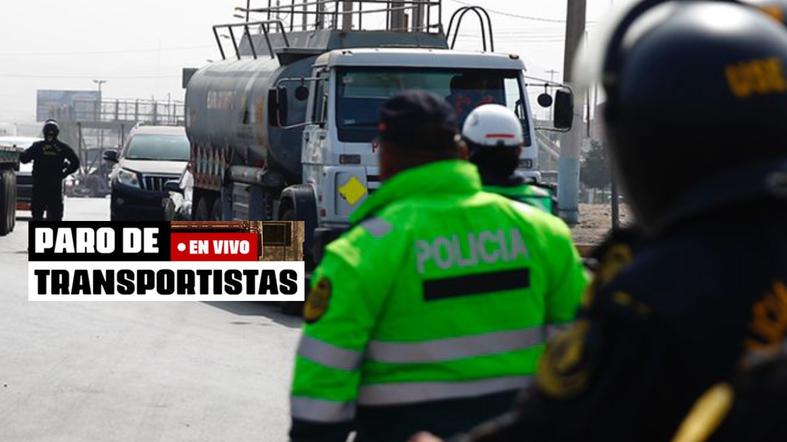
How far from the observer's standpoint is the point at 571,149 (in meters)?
30.8

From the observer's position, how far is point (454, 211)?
4199mm

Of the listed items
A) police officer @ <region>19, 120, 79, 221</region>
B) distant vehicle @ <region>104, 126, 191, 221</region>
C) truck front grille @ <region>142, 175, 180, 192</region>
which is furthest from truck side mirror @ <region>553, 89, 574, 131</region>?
truck front grille @ <region>142, 175, 180, 192</region>

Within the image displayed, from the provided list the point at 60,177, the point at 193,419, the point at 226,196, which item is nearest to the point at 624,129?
the point at 193,419

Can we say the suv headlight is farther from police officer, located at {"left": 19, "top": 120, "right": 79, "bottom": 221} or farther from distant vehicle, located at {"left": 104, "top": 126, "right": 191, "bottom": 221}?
police officer, located at {"left": 19, "top": 120, "right": 79, "bottom": 221}

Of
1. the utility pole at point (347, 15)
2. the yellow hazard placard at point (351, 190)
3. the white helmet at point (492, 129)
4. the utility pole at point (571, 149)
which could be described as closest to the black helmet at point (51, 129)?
the utility pole at point (347, 15)

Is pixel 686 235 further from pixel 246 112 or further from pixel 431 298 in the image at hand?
pixel 246 112

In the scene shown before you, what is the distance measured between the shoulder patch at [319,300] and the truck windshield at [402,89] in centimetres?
1216

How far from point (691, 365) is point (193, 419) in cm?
821

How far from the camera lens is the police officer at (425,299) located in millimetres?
3941

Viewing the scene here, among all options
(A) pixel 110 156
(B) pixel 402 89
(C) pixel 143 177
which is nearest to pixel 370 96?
(B) pixel 402 89

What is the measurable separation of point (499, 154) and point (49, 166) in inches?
690

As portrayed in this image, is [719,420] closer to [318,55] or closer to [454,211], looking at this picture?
[454,211]

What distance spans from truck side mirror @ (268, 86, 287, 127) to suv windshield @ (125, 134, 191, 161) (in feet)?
35.9

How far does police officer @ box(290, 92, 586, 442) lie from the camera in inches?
155
